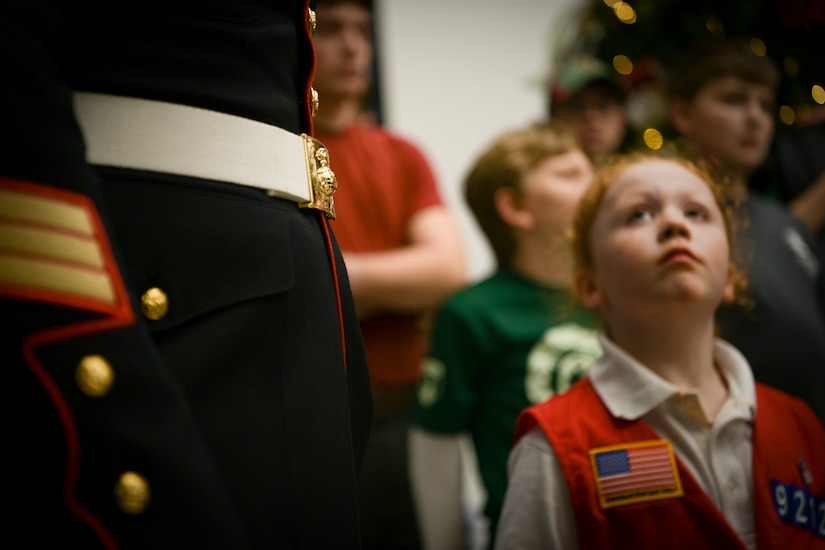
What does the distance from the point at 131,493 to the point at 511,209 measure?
4.38 ft

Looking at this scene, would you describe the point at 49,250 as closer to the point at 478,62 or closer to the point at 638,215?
the point at 638,215

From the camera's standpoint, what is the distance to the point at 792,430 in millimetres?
1073

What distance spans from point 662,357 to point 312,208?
1.79ft

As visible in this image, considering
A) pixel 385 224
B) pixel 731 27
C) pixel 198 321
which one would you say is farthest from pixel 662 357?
pixel 731 27

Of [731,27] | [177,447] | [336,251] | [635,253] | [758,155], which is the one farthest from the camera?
[731,27]

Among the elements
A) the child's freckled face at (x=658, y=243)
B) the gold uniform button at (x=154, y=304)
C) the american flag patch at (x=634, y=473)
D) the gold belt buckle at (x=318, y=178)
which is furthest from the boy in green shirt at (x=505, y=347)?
the gold uniform button at (x=154, y=304)

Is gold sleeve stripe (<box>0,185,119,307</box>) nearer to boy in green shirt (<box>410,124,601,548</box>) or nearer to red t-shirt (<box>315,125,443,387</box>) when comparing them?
boy in green shirt (<box>410,124,601,548</box>)

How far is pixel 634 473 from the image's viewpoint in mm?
979

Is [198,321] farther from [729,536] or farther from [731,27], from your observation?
[731,27]

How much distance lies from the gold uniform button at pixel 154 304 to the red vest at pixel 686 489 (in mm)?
529

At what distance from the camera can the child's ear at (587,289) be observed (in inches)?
46.2

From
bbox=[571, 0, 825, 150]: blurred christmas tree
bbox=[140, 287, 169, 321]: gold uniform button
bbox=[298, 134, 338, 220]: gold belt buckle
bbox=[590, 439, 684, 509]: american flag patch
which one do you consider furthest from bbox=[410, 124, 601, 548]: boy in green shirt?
bbox=[140, 287, 169, 321]: gold uniform button

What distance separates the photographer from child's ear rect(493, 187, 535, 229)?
1.76 m

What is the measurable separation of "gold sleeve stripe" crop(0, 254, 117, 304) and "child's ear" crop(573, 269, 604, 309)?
754mm
